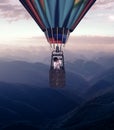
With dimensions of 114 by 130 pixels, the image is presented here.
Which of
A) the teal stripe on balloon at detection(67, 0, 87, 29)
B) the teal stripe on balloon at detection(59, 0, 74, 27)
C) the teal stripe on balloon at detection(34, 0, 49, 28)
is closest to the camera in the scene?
the teal stripe on balloon at detection(59, 0, 74, 27)

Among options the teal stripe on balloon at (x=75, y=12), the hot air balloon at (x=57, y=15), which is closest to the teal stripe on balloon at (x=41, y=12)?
the hot air balloon at (x=57, y=15)

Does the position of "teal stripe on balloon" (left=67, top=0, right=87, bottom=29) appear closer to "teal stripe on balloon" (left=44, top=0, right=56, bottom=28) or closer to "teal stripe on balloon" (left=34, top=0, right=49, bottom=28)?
"teal stripe on balloon" (left=44, top=0, right=56, bottom=28)

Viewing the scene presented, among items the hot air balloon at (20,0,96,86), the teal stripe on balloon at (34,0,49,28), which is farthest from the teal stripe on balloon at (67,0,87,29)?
the teal stripe on balloon at (34,0,49,28)

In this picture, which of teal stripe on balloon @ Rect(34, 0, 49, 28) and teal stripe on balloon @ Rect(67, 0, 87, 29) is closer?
teal stripe on balloon @ Rect(34, 0, 49, 28)

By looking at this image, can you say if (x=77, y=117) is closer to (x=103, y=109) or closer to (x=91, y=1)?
(x=103, y=109)

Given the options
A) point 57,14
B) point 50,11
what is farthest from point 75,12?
point 50,11

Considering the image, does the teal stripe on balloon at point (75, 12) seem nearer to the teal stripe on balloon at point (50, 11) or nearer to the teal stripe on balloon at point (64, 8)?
the teal stripe on balloon at point (64, 8)

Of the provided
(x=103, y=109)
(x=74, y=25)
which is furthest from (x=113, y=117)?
(x=74, y=25)
